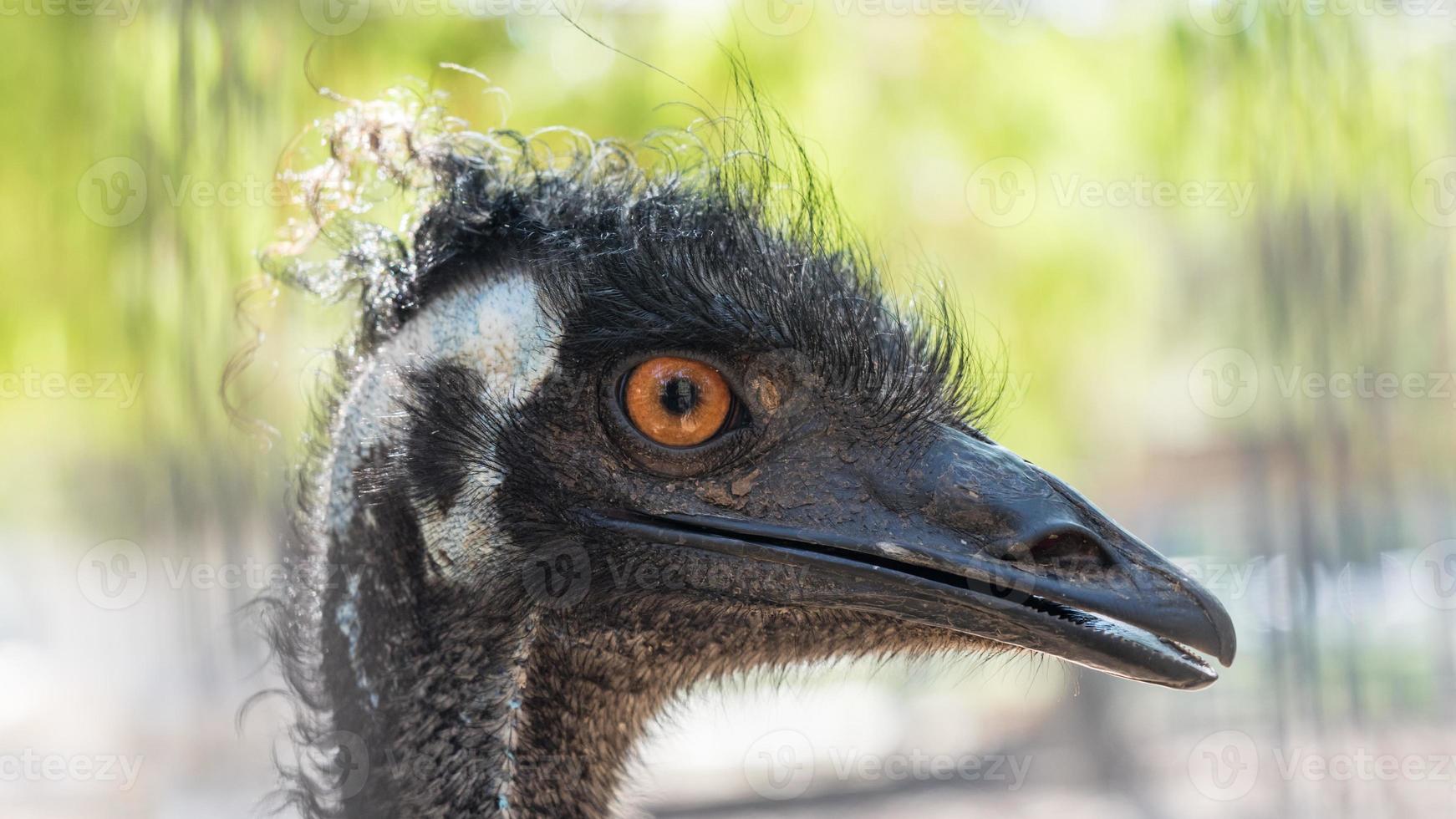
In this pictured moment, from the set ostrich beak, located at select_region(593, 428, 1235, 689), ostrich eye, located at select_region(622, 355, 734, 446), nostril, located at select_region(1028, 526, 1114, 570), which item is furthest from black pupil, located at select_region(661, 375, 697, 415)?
nostril, located at select_region(1028, 526, 1114, 570)

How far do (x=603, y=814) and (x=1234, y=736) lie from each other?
533 centimetres

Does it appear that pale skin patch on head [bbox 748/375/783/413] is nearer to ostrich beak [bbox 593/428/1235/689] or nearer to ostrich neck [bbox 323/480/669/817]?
ostrich beak [bbox 593/428/1235/689]

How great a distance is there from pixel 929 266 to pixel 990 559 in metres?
0.89

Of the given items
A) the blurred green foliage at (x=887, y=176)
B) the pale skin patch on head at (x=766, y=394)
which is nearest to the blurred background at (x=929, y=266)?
the blurred green foliage at (x=887, y=176)

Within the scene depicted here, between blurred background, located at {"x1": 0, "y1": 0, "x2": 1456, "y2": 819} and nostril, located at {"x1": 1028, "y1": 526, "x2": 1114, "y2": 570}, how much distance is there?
0.57 meters

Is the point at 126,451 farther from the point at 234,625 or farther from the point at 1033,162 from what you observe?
the point at 1033,162

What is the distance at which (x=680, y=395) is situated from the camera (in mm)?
1631

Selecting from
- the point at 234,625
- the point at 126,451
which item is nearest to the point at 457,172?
the point at 234,625

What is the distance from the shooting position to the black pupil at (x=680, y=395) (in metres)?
1.63

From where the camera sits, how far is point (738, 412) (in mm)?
1649

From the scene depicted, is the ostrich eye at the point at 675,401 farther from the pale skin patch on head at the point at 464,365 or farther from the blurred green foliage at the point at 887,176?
the blurred green foliage at the point at 887,176

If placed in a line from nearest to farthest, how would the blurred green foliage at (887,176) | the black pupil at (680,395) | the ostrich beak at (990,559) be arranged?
the ostrich beak at (990,559)
the black pupil at (680,395)
the blurred green foliage at (887,176)

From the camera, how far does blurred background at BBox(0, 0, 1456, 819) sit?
288 centimetres

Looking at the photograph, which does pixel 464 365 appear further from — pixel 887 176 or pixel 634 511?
pixel 887 176
